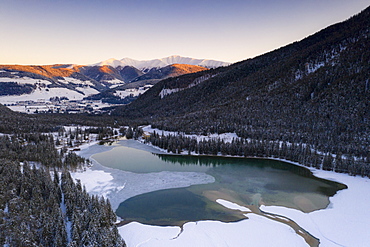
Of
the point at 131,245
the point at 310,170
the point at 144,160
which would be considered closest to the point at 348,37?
the point at 310,170

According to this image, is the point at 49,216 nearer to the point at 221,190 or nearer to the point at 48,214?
the point at 48,214

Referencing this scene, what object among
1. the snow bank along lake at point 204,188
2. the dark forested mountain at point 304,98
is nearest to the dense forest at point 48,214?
the snow bank along lake at point 204,188

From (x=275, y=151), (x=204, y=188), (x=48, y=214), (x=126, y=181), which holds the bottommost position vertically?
(x=126, y=181)

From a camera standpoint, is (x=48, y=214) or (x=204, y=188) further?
(x=204, y=188)

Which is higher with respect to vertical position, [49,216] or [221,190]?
[49,216]

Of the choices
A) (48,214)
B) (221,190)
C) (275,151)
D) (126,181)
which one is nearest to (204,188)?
(221,190)

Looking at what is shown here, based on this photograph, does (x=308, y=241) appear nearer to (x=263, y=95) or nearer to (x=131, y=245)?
(x=131, y=245)

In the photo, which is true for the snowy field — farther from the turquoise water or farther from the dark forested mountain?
the dark forested mountain
